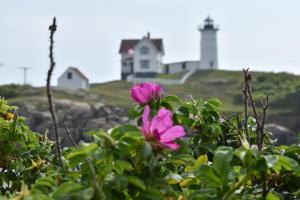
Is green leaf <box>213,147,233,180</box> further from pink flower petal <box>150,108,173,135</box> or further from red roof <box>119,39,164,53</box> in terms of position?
red roof <box>119,39,164,53</box>

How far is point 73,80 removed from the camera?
68188 millimetres

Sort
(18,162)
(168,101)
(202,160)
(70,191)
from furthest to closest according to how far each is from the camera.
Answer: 1. (18,162)
2. (168,101)
3. (202,160)
4. (70,191)

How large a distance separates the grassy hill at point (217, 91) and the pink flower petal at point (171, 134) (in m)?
49.1

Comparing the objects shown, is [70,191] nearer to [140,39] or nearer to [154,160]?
[154,160]

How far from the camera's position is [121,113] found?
53531mm

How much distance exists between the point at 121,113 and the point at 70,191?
52136 millimetres

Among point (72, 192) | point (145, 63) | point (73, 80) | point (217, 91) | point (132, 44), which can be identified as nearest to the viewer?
point (72, 192)

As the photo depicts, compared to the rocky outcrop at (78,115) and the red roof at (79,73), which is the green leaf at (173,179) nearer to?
the rocky outcrop at (78,115)

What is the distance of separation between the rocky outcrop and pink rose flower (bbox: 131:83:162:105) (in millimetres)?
47171

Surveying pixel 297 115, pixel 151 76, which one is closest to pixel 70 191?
pixel 297 115

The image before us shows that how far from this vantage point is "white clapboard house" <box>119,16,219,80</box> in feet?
236

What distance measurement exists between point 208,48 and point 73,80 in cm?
1729

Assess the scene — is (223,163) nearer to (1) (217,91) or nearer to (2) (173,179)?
(2) (173,179)

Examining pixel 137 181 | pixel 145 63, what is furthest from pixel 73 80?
pixel 137 181
